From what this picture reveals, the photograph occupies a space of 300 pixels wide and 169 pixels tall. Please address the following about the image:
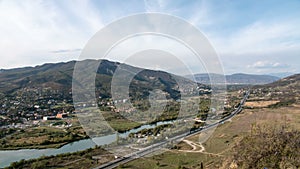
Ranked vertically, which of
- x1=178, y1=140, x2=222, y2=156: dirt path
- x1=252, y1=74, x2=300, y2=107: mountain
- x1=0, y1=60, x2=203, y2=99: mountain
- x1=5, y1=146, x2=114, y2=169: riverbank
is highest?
x1=0, y1=60, x2=203, y2=99: mountain

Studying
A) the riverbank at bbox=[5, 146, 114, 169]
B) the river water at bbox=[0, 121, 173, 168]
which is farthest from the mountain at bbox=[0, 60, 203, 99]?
the riverbank at bbox=[5, 146, 114, 169]

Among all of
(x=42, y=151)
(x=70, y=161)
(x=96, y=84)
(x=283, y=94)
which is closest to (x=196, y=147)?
(x=70, y=161)

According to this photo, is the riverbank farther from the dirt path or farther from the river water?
the dirt path

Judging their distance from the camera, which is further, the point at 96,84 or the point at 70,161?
the point at 96,84

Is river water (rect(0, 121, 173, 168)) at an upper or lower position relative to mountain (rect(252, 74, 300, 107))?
lower

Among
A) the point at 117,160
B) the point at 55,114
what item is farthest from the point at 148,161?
the point at 55,114

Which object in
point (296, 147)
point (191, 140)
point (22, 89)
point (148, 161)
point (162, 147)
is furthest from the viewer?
point (22, 89)

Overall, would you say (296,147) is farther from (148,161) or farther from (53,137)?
(53,137)

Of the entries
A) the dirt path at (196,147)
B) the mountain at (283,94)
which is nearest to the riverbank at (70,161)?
the dirt path at (196,147)

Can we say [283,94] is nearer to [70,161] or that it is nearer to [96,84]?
[96,84]

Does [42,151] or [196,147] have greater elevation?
[42,151]

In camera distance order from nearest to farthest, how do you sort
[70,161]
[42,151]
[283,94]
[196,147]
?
[70,161], [196,147], [42,151], [283,94]
